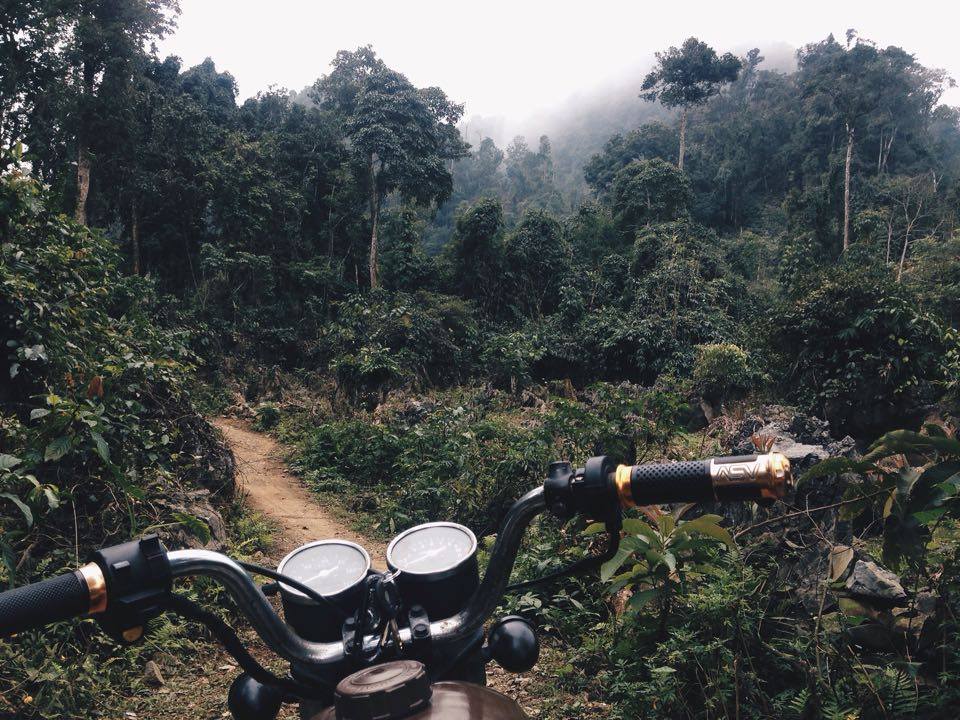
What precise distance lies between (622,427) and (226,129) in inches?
612

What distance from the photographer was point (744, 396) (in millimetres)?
9555

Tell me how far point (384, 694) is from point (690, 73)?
87.7 ft

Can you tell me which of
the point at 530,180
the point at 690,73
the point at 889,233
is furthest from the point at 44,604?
the point at 530,180

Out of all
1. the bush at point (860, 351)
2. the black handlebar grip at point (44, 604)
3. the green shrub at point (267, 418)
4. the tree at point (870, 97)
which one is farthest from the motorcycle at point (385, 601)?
the tree at point (870, 97)

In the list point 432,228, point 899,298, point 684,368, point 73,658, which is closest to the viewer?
point 73,658

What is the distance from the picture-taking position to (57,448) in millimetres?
3070

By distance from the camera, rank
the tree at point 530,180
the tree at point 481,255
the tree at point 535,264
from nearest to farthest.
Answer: the tree at point 481,255 → the tree at point 535,264 → the tree at point 530,180

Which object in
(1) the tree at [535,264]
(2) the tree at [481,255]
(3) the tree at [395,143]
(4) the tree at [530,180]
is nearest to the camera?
(3) the tree at [395,143]

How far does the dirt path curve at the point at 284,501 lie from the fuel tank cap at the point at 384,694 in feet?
11.8

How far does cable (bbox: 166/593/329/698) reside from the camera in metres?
0.82

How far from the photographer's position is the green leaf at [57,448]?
3.04 meters

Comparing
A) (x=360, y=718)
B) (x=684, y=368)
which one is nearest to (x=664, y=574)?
(x=360, y=718)

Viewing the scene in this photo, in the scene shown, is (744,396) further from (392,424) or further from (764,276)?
(764,276)

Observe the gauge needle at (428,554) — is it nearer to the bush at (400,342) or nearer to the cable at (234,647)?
the cable at (234,647)
